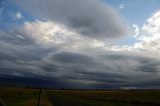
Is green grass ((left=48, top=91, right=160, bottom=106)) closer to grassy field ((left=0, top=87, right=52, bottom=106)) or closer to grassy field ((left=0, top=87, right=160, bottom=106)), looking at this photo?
grassy field ((left=0, top=87, right=160, bottom=106))

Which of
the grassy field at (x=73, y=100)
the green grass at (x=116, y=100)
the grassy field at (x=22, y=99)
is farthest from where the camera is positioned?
the green grass at (x=116, y=100)

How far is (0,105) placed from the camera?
6379mm

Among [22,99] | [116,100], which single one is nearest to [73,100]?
[22,99]

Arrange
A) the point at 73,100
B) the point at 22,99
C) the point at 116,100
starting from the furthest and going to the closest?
the point at 116,100, the point at 73,100, the point at 22,99

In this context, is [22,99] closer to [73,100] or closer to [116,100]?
[73,100]

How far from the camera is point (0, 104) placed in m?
6.38

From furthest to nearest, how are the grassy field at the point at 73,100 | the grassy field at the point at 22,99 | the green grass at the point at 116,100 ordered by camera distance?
the green grass at the point at 116,100 → the grassy field at the point at 73,100 → the grassy field at the point at 22,99

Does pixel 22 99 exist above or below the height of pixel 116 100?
below

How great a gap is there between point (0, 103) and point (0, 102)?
27mm

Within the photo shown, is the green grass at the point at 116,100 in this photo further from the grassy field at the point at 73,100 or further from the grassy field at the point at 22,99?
the grassy field at the point at 22,99

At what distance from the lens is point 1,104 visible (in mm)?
6391

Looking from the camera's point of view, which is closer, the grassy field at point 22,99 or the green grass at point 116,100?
the grassy field at point 22,99

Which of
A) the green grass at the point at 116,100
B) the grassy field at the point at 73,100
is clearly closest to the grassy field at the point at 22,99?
the grassy field at the point at 73,100

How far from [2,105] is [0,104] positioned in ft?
0.18
